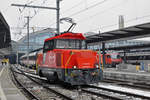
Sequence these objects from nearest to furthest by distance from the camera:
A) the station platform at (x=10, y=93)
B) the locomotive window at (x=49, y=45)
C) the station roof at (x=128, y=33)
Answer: the station platform at (x=10, y=93) < the locomotive window at (x=49, y=45) < the station roof at (x=128, y=33)

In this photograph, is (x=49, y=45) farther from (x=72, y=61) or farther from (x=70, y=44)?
(x=72, y=61)

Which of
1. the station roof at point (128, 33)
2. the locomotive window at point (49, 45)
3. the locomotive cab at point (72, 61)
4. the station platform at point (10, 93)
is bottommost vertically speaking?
the station platform at point (10, 93)

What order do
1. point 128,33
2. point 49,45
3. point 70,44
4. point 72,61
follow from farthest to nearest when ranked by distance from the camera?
1. point 128,33
2. point 49,45
3. point 70,44
4. point 72,61

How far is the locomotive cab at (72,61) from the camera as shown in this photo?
10734 mm

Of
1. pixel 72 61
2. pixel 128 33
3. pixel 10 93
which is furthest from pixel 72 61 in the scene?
pixel 128 33

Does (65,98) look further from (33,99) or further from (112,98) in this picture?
(112,98)

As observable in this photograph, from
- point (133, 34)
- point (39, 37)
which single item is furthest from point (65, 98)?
point (39, 37)

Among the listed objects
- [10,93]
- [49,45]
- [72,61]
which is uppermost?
[49,45]

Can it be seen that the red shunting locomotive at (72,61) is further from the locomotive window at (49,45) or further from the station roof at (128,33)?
the station roof at (128,33)

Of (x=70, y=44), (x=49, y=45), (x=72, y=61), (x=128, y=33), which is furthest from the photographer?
(x=128, y=33)

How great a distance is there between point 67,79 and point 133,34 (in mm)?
16692

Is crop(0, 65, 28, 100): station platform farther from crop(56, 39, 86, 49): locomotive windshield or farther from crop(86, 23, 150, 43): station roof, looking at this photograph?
crop(86, 23, 150, 43): station roof

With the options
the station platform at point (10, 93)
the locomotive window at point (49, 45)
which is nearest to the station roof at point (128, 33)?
the locomotive window at point (49, 45)

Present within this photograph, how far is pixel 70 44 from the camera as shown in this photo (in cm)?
1210
